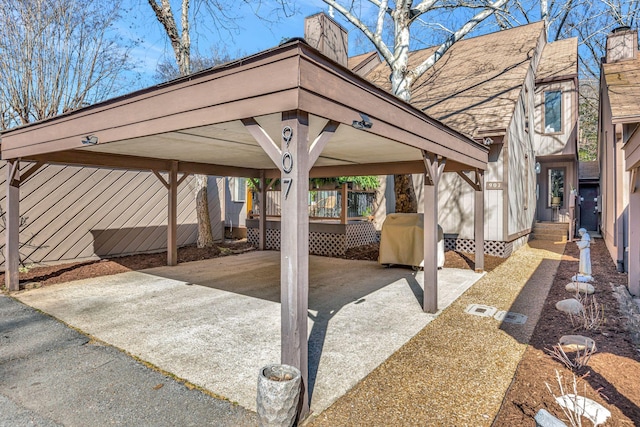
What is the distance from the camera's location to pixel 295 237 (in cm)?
250

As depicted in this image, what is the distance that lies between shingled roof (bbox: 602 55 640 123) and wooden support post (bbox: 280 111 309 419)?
4835mm

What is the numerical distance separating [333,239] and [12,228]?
6.71m

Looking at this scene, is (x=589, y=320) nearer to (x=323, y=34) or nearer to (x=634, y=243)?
(x=634, y=243)

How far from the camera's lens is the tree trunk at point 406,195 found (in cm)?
973

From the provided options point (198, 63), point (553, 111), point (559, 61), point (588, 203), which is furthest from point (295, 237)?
point (198, 63)

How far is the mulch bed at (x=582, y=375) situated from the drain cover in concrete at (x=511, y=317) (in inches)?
7.5

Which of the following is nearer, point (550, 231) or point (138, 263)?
point (138, 263)

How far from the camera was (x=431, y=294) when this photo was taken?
4.89m

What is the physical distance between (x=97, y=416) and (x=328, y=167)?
6.92 meters

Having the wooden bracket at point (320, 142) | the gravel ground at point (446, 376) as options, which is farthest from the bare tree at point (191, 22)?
the wooden bracket at point (320, 142)

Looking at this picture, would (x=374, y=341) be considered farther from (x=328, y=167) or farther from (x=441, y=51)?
(x=441, y=51)

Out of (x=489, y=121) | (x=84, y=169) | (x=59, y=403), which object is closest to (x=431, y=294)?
(x=59, y=403)

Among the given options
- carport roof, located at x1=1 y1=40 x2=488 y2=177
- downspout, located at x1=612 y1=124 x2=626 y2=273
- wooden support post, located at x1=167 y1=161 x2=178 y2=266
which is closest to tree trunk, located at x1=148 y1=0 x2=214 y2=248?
wooden support post, located at x1=167 y1=161 x2=178 y2=266

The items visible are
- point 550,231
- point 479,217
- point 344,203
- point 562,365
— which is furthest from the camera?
point 550,231
